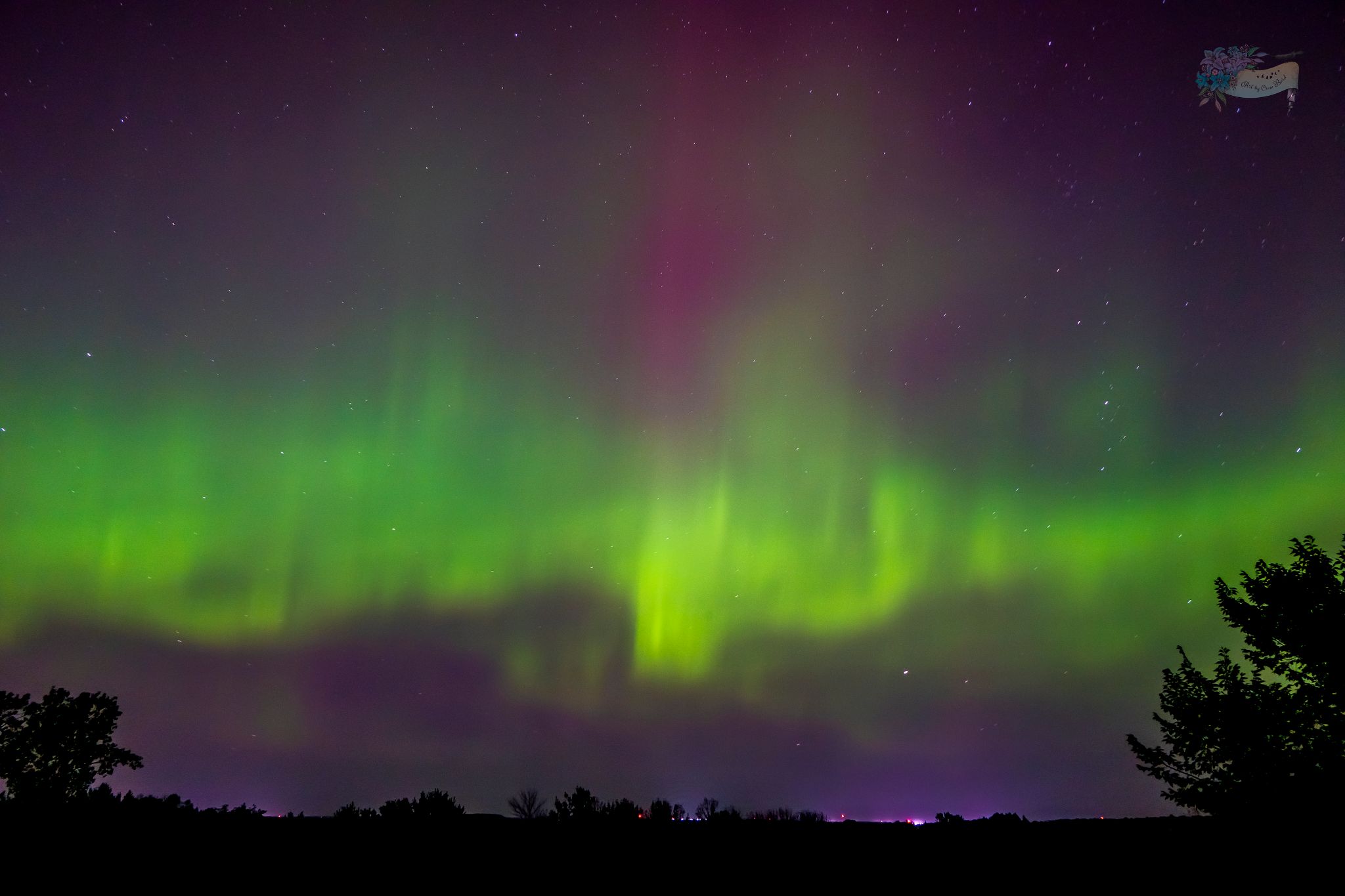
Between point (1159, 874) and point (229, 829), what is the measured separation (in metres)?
13.4

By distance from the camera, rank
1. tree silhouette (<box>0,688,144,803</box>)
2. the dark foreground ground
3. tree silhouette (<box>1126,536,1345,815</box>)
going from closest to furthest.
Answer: the dark foreground ground, tree silhouette (<box>1126,536,1345,815</box>), tree silhouette (<box>0,688,144,803</box>)

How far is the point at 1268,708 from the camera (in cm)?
1784

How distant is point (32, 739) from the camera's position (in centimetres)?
3831

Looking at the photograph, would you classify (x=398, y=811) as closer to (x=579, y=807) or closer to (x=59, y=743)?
(x=579, y=807)

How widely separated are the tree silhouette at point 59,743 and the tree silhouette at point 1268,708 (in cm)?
5083

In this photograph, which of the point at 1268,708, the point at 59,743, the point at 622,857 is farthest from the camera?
the point at 59,743

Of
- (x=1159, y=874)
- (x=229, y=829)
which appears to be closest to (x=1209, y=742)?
(x=1159, y=874)

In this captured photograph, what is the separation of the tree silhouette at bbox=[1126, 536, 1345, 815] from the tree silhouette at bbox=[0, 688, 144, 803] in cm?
5083

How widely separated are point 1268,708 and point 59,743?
5650 centimetres

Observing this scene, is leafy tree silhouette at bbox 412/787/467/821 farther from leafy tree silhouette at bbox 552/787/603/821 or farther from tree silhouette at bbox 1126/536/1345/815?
tree silhouette at bbox 1126/536/1345/815

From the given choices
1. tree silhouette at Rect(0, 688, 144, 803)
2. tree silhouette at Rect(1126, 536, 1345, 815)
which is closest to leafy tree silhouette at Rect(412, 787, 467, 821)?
tree silhouette at Rect(1126, 536, 1345, 815)

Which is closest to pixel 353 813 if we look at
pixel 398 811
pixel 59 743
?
pixel 398 811

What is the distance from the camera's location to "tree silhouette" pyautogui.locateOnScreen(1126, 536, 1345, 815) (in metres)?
16.3

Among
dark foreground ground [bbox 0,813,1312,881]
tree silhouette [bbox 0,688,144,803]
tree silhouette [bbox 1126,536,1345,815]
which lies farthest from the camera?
tree silhouette [bbox 0,688,144,803]
